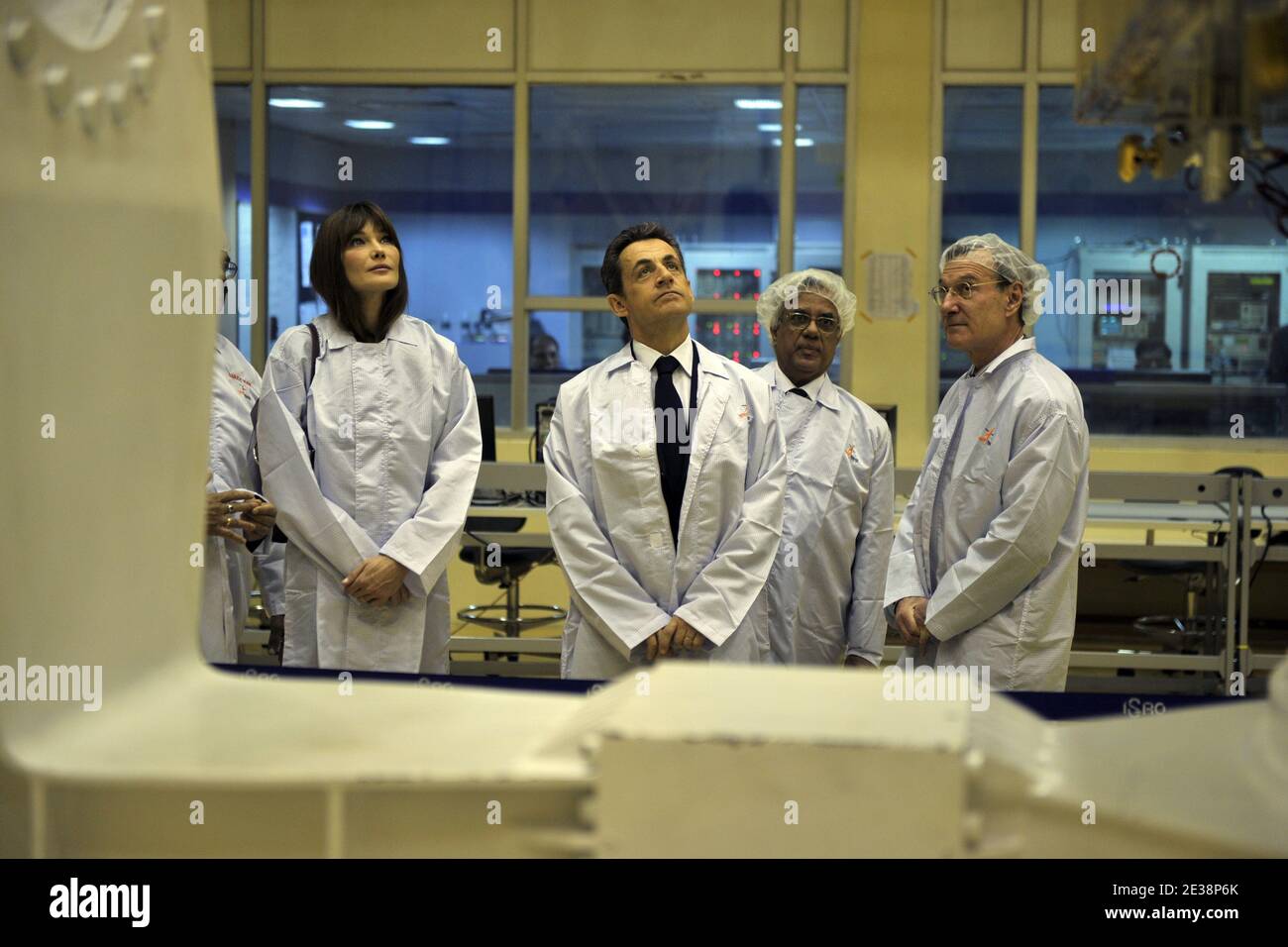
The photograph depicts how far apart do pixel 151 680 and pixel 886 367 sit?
5.15m

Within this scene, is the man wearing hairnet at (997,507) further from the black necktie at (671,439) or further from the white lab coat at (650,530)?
the black necktie at (671,439)

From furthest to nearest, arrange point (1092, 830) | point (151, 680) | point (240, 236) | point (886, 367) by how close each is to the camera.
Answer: point (240, 236) → point (886, 367) → point (151, 680) → point (1092, 830)

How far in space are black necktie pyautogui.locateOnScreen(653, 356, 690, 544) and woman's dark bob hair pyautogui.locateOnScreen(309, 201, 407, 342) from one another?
1.81 ft

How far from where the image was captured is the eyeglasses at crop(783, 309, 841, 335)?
9.82 feet

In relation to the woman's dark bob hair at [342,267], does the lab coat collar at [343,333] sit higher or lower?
lower

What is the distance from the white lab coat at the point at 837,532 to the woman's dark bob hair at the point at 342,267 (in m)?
0.90

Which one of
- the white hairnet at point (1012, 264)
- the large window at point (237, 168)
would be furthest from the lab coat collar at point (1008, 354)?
the large window at point (237, 168)

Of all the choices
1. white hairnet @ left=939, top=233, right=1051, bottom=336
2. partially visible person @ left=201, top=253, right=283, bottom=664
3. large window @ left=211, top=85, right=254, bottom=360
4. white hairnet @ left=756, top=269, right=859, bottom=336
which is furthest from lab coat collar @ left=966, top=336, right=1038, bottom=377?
large window @ left=211, top=85, right=254, bottom=360

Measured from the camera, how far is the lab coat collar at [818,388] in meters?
2.95

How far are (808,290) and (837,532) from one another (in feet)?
1.96

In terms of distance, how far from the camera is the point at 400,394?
2.38m
